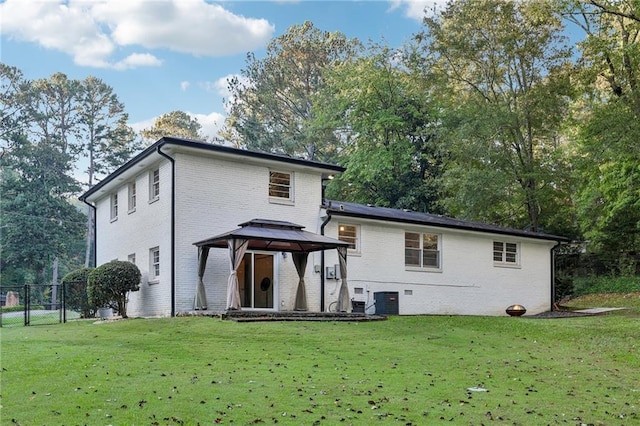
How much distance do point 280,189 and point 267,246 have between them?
7.57 feet

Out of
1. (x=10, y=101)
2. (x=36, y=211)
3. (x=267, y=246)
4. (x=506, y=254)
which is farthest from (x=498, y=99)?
(x=10, y=101)

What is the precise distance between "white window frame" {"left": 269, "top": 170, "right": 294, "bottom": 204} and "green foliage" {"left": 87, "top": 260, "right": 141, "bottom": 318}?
4720 mm

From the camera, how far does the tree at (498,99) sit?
96.4 ft

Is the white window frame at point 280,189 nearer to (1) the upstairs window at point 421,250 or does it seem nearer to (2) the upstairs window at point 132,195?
(1) the upstairs window at point 421,250

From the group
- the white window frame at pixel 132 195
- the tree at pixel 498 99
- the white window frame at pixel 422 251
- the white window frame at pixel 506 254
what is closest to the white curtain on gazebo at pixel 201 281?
the white window frame at pixel 132 195

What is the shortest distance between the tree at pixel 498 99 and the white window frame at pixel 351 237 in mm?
10135

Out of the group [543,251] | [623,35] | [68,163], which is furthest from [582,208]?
[68,163]

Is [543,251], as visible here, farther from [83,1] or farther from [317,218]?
[83,1]

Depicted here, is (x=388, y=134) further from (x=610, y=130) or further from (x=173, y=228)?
(x=173, y=228)

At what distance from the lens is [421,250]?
73.2 feet

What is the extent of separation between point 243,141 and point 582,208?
959 inches

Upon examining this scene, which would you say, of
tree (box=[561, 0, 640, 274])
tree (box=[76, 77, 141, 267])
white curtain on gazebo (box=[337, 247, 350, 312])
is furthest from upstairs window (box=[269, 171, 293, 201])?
tree (box=[76, 77, 141, 267])

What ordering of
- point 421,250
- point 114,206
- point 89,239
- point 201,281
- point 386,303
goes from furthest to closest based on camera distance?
point 89,239 < point 114,206 < point 421,250 < point 386,303 < point 201,281

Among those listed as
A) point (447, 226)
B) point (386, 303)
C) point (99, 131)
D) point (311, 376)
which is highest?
point (99, 131)
